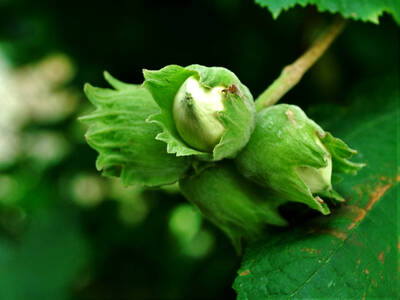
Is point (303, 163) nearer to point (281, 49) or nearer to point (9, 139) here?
point (281, 49)

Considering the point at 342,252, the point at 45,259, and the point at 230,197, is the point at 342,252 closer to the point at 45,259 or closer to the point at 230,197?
the point at 230,197

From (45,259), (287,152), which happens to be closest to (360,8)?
(287,152)

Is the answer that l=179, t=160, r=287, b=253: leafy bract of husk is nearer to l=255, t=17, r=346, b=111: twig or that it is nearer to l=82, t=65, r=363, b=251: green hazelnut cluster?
l=82, t=65, r=363, b=251: green hazelnut cluster

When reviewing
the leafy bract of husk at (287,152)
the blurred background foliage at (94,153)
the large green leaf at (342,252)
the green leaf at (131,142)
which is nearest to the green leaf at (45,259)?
the blurred background foliage at (94,153)

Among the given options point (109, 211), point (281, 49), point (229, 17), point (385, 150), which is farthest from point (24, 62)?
point (385, 150)

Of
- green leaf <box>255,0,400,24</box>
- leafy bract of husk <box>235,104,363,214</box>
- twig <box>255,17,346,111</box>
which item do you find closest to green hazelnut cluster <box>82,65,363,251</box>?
leafy bract of husk <box>235,104,363,214</box>

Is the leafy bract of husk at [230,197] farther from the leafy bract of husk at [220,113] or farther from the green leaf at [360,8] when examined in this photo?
the green leaf at [360,8]
